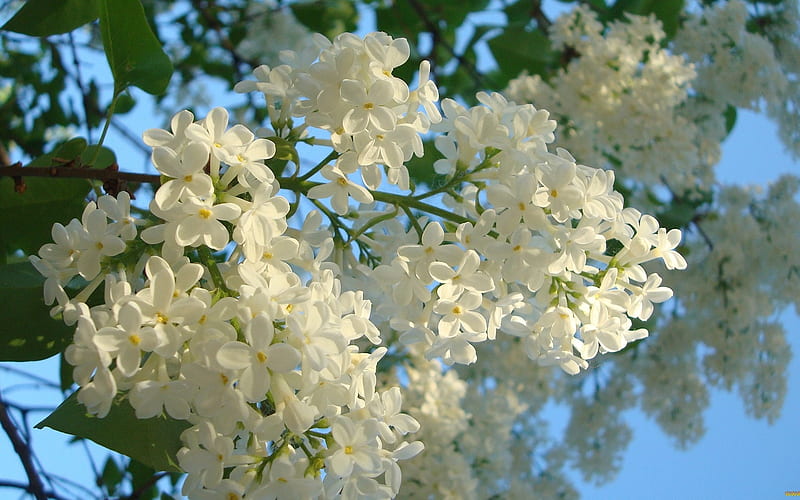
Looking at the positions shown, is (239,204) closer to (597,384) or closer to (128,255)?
(128,255)

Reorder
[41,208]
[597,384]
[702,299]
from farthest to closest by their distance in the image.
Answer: [597,384], [702,299], [41,208]

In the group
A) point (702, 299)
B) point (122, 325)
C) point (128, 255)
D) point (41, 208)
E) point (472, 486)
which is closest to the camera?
point (122, 325)

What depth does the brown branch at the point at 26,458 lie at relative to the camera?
1081 millimetres

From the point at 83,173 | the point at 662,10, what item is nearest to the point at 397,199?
the point at 83,173

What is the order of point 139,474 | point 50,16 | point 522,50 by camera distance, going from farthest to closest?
point 522,50 < point 139,474 < point 50,16

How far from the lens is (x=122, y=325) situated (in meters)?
0.63

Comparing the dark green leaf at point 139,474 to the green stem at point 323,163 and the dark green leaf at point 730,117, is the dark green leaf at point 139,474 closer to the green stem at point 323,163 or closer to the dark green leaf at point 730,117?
the green stem at point 323,163

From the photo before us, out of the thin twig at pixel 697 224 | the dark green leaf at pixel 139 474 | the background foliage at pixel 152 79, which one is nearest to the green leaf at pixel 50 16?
the background foliage at pixel 152 79

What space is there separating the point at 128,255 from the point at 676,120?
1666 mm

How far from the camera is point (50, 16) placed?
111 centimetres

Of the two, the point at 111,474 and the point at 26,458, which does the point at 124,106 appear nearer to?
the point at 111,474

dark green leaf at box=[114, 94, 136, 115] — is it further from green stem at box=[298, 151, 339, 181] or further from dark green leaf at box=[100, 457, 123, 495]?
green stem at box=[298, 151, 339, 181]

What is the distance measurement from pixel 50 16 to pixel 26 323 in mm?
530

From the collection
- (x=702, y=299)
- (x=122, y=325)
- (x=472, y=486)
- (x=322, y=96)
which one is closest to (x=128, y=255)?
(x=122, y=325)
